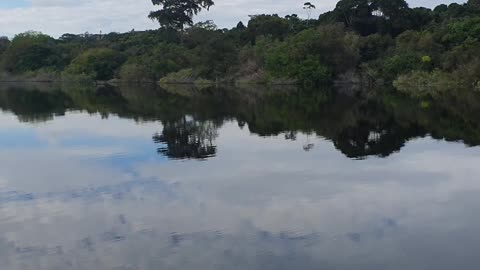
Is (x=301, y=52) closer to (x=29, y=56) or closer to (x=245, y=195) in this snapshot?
(x=245, y=195)

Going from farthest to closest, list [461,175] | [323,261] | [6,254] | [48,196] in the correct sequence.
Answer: [461,175], [48,196], [6,254], [323,261]

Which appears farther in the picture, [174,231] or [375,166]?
[375,166]

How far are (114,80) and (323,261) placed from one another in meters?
75.7

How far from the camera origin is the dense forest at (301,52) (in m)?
51.1

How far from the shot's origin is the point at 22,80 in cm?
9119

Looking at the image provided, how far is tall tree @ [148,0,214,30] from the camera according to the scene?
3150 inches

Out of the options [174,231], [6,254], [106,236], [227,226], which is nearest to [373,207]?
[227,226]

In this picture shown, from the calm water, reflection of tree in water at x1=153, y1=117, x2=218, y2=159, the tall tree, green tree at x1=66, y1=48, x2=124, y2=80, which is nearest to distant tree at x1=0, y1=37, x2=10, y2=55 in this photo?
green tree at x1=66, y1=48, x2=124, y2=80

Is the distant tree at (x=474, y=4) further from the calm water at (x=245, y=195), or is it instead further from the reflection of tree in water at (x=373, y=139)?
the reflection of tree in water at (x=373, y=139)

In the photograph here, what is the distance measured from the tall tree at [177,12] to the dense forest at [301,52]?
14cm

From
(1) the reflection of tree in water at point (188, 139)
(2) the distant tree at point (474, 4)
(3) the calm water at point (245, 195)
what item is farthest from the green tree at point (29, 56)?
(1) the reflection of tree in water at point (188, 139)

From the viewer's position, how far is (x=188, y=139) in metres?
23.0

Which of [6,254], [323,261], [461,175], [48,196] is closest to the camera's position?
[323,261]

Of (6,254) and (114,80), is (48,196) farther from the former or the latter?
(114,80)
